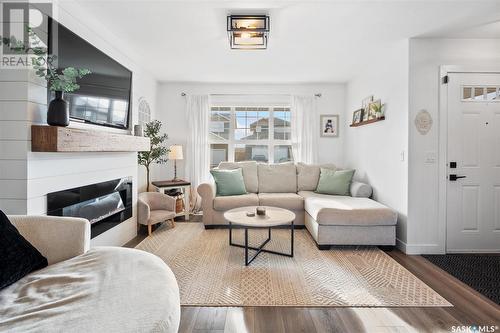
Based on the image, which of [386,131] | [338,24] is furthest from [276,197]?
[338,24]

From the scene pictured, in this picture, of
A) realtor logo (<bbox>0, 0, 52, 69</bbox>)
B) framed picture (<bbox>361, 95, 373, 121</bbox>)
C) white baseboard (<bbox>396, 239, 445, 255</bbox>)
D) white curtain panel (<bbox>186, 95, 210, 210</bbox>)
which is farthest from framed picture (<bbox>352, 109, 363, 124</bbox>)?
realtor logo (<bbox>0, 0, 52, 69</bbox>)

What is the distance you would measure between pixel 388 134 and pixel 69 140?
3.53 metres

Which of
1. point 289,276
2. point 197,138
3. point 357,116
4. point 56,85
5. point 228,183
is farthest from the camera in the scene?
point 197,138

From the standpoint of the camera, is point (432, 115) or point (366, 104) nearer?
point (432, 115)

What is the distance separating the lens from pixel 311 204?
3336mm

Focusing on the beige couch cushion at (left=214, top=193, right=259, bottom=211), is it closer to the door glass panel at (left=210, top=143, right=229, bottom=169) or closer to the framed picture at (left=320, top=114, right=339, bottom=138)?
the door glass panel at (left=210, top=143, right=229, bottom=169)

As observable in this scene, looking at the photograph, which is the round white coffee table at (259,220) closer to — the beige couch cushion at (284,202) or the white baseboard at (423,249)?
the beige couch cushion at (284,202)

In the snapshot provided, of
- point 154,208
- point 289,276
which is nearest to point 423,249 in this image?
point 289,276

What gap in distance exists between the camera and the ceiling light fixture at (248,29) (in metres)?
2.36

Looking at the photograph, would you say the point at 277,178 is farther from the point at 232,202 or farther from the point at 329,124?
the point at 329,124

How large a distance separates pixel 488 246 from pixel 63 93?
4646 mm

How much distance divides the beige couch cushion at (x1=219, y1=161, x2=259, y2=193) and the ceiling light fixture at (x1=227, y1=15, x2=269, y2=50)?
214 cm

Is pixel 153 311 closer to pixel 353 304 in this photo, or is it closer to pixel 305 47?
pixel 353 304

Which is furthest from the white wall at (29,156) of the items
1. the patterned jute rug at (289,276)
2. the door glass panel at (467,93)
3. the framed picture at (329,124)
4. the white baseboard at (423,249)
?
the door glass panel at (467,93)
